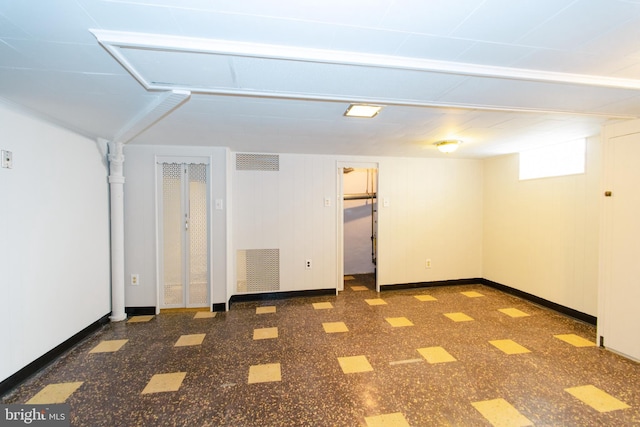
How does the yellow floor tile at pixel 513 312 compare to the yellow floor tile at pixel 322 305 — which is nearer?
the yellow floor tile at pixel 513 312

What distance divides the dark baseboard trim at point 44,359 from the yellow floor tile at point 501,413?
3.39m

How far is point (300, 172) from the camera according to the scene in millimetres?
4285

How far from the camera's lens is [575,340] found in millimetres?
2822

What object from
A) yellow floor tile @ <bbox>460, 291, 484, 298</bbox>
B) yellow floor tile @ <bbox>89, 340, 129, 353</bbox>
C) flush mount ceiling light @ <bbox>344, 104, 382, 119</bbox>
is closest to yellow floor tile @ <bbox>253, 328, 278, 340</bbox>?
yellow floor tile @ <bbox>89, 340, 129, 353</bbox>

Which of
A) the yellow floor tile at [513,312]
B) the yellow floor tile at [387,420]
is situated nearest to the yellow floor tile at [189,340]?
the yellow floor tile at [387,420]

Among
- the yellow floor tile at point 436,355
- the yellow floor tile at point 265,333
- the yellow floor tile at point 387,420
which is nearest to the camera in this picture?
the yellow floor tile at point 387,420

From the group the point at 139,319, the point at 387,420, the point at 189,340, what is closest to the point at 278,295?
the point at 189,340

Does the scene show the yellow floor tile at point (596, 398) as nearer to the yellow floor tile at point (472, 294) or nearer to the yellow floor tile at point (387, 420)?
the yellow floor tile at point (387, 420)

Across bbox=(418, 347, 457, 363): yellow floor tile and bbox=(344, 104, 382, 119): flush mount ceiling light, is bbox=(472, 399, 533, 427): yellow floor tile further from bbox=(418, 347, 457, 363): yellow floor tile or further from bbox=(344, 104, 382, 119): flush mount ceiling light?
bbox=(344, 104, 382, 119): flush mount ceiling light

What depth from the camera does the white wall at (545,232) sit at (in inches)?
128

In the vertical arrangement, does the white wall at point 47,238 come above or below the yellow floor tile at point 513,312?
above

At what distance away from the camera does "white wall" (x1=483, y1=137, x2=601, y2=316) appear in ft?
10.7

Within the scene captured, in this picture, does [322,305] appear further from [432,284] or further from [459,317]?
[432,284]

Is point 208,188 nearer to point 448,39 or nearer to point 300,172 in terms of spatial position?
point 300,172
